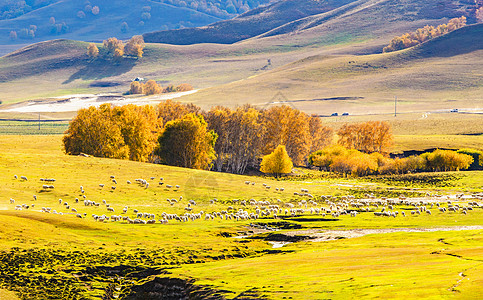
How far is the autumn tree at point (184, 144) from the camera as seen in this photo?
125 m

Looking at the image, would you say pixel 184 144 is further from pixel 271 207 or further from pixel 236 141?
pixel 271 207

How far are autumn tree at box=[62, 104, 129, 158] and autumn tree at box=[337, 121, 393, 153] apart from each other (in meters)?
78.0

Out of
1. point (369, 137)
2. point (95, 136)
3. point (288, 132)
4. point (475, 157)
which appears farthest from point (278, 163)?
point (475, 157)

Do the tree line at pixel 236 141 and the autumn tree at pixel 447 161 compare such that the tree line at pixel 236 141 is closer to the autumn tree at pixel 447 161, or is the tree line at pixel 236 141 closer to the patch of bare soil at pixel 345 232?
the autumn tree at pixel 447 161

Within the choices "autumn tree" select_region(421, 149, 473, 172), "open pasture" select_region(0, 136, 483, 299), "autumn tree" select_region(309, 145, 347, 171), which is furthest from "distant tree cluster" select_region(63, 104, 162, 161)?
"autumn tree" select_region(421, 149, 473, 172)

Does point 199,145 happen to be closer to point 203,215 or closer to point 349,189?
point 349,189

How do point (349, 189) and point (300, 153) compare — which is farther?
point (300, 153)

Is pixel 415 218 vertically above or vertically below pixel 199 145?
below

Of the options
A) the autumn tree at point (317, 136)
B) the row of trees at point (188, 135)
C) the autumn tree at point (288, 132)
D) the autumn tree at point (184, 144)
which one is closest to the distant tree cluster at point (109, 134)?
the row of trees at point (188, 135)

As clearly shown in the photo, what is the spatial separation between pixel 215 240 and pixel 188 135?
70.6 meters

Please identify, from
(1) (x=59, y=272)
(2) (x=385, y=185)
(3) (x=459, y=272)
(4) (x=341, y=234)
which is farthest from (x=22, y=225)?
(2) (x=385, y=185)

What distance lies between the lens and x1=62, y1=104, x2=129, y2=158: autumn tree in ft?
378

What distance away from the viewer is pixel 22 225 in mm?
49656

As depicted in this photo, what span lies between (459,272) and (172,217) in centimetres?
3902
